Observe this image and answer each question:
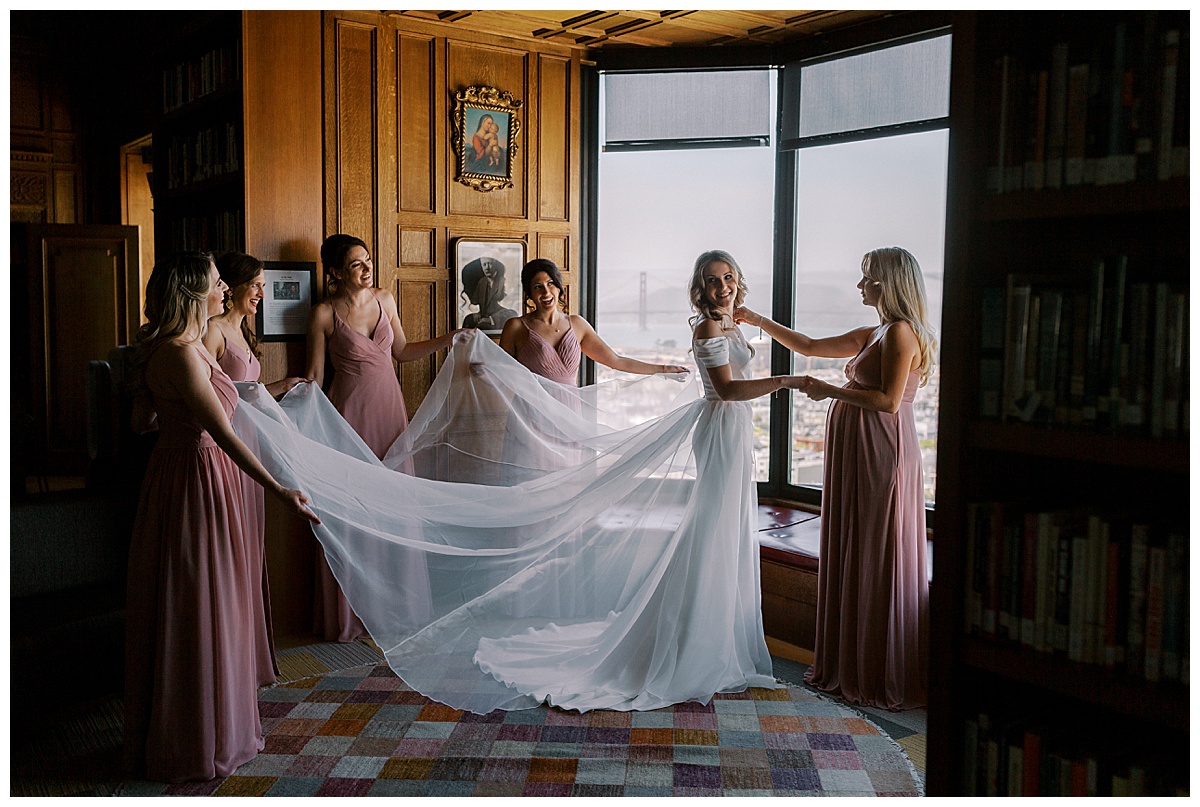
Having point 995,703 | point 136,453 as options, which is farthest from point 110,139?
point 995,703

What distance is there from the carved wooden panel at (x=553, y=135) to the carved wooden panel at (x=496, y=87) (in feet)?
0.30

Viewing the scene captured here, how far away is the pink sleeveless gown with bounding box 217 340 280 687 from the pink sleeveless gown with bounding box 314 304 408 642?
0.46 meters

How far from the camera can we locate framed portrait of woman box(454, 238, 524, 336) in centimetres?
522

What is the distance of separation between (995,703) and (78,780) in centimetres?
270

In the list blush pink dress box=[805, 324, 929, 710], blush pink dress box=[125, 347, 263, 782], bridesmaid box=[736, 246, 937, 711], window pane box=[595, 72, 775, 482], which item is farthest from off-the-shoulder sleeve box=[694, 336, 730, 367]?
blush pink dress box=[125, 347, 263, 782]

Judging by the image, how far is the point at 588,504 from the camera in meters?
3.85

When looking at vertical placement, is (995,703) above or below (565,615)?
above

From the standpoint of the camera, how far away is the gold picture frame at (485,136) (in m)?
5.16

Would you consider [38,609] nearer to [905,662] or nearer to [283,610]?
[283,610]

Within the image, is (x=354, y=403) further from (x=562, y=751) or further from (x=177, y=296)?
(x=562, y=751)

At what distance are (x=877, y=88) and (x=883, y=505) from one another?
2.25 m

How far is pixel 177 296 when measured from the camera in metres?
2.95

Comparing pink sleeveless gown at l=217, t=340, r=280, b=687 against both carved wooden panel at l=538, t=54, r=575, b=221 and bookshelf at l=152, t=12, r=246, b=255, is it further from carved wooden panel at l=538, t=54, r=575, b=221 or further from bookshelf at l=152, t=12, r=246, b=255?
carved wooden panel at l=538, t=54, r=575, b=221

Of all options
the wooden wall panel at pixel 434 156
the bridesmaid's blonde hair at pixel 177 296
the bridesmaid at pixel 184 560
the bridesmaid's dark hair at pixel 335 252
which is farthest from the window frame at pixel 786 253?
the bridesmaid's blonde hair at pixel 177 296
